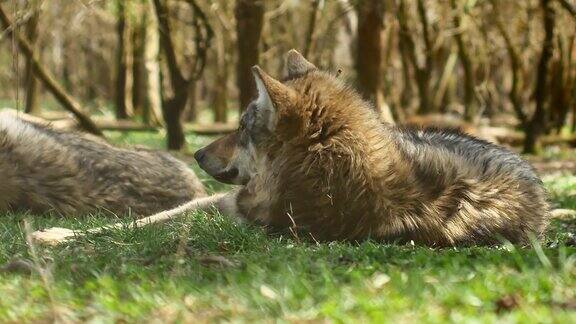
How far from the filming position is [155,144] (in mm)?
17422

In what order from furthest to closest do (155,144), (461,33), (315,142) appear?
(461,33), (155,144), (315,142)

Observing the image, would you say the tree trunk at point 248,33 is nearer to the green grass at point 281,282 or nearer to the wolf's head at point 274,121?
the wolf's head at point 274,121

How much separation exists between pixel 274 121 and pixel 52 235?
5.81 feet

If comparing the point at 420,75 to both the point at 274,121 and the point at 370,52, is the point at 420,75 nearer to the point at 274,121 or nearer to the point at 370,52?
the point at 370,52

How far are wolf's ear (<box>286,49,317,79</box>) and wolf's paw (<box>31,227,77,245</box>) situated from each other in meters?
1.88

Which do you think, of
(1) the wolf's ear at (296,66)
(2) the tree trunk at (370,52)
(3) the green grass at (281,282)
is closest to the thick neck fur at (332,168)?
(3) the green grass at (281,282)

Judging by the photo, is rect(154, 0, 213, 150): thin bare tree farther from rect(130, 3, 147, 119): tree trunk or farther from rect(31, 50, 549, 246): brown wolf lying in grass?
rect(31, 50, 549, 246): brown wolf lying in grass

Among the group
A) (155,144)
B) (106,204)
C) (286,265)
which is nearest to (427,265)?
(286,265)

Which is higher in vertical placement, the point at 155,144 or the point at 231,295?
the point at 231,295

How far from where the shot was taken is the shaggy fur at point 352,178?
21.0 feet

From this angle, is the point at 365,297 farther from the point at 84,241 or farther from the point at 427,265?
the point at 84,241

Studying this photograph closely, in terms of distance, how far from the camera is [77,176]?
8.57m

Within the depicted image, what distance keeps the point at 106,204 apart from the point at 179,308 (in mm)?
4227

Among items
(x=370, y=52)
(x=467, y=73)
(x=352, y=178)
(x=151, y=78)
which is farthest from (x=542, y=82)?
(x=352, y=178)
